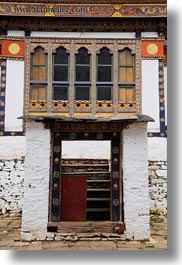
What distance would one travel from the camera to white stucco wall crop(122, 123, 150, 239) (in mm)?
3922

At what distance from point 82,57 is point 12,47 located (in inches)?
35.6

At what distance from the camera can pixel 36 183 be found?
396 centimetres

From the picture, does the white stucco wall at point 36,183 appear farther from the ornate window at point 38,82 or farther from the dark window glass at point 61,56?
the dark window glass at point 61,56

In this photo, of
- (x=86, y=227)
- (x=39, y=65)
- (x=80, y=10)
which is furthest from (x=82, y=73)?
(x=86, y=227)

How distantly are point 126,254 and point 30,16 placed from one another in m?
Result: 3.12

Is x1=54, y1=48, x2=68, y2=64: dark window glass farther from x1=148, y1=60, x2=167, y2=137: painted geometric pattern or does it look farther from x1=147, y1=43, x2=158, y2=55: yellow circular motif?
x1=148, y1=60, x2=167, y2=137: painted geometric pattern

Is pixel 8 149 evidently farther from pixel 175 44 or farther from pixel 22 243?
pixel 175 44

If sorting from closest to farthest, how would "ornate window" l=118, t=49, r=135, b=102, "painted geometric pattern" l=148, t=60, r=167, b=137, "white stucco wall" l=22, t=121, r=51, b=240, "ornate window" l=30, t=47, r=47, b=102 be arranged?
"white stucco wall" l=22, t=121, r=51, b=240, "painted geometric pattern" l=148, t=60, r=167, b=137, "ornate window" l=30, t=47, r=47, b=102, "ornate window" l=118, t=49, r=135, b=102

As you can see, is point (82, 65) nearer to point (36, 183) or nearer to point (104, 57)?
point (104, 57)

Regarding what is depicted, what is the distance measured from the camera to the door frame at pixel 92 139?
403 centimetres

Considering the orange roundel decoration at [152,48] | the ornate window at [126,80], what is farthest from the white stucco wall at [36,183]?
the orange roundel decoration at [152,48]

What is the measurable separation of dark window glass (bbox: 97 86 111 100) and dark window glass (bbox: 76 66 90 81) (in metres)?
0.21

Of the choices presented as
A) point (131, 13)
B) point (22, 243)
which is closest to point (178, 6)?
point (131, 13)

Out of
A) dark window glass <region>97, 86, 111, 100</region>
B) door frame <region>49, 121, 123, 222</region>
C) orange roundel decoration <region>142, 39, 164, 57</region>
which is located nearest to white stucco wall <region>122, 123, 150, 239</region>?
door frame <region>49, 121, 123, 222</region>
